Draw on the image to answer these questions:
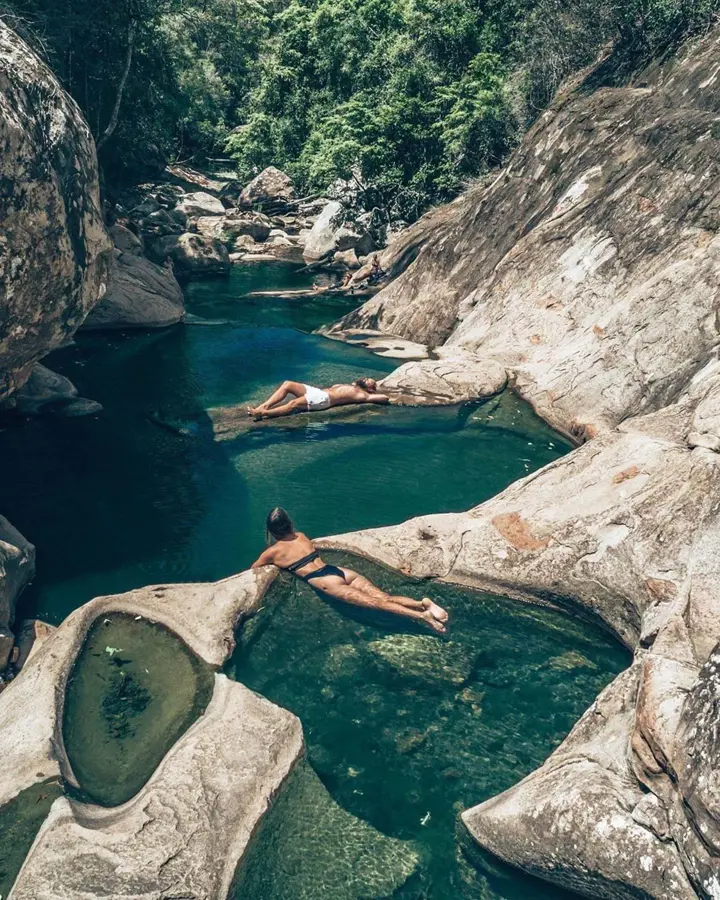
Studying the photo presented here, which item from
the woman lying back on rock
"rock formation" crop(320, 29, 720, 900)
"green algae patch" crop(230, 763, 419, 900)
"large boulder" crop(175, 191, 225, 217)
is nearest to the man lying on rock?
"rock formation" crop(320, 29, 720, 900)

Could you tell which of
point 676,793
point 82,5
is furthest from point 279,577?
point 82,5

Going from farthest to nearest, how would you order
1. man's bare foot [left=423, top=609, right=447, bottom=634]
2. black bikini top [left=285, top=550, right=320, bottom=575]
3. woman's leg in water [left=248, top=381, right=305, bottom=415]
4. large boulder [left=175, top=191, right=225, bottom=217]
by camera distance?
large boulder [left=175, top=191, right=225, bottom=217]
woman's leg in water [left=248, top=381, right=305, bottom=415]
black bikini top [left=285, top=550, right=320, bottom=575]
man's bare foot [left=423, top=609, right=447, bottom=634]

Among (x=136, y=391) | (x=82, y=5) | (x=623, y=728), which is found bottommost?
(x=136, y=391)

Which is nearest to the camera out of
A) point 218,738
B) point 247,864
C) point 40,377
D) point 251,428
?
point 247,864

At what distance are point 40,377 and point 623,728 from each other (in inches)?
531

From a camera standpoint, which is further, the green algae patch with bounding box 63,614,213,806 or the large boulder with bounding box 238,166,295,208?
the large boulder with bounding box 238,166,295,208

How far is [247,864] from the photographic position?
263 inches

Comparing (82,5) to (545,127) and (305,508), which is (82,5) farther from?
(305,508)

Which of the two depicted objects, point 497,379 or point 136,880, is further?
point 497,379

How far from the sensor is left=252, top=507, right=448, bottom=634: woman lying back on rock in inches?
372

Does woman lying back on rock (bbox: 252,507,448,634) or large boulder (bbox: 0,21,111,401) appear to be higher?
large boulder (bbox: 0,21,111,401)

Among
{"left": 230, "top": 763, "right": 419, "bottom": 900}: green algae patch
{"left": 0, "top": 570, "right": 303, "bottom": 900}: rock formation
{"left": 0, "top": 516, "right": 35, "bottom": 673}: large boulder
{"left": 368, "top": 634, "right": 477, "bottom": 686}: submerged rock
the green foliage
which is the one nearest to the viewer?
{"left": 0, "top": 570, "right": 303, "bottom": 900}: rock formation

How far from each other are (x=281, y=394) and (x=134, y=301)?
834 cm

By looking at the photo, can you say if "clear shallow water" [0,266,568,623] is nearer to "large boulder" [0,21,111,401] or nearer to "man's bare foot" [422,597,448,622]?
"large boulder" [0,21,111,401]
